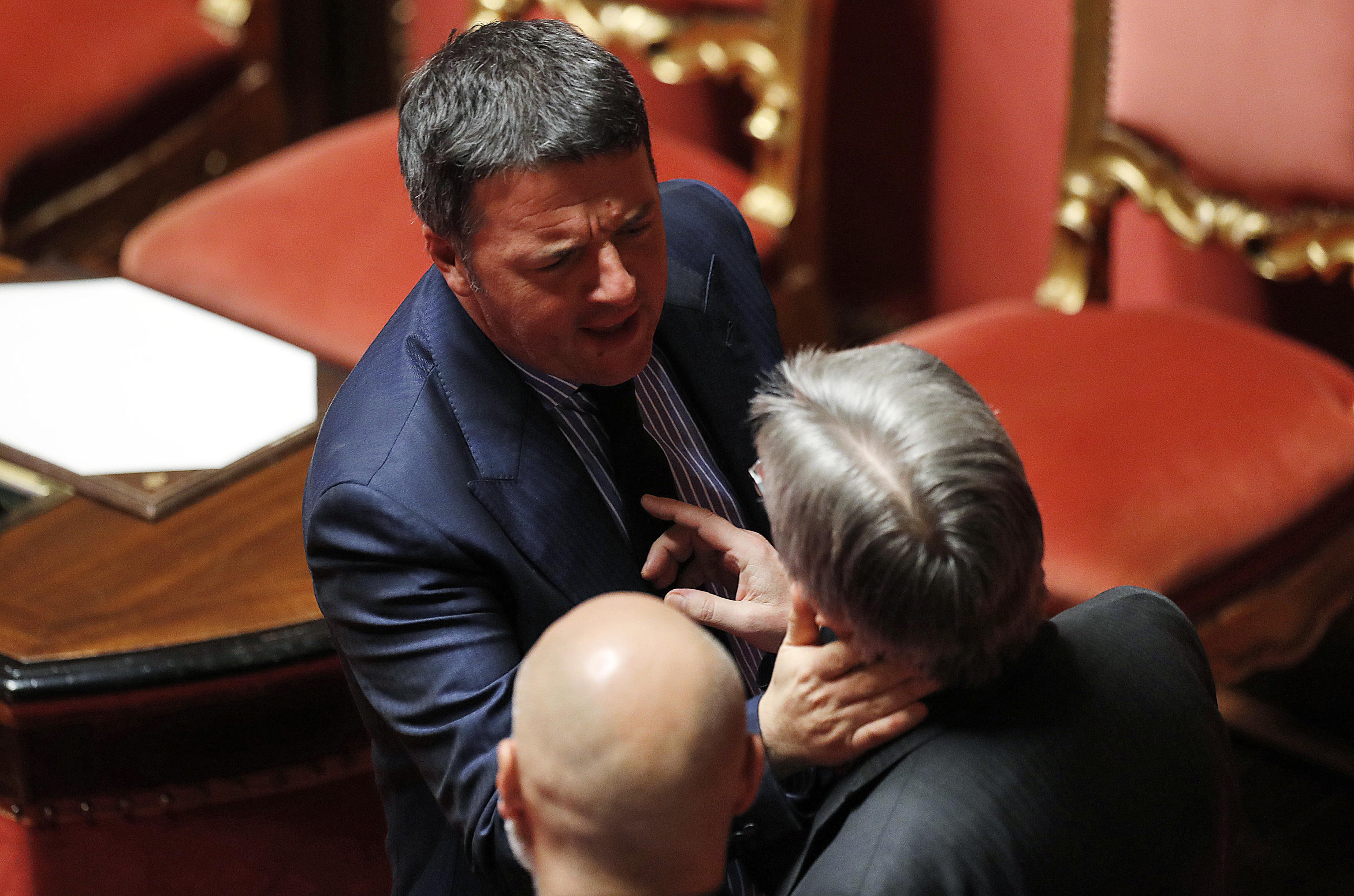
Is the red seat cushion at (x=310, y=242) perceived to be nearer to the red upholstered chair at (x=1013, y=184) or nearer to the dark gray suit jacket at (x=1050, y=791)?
the red upholstered chair at (x=1013, y=184)

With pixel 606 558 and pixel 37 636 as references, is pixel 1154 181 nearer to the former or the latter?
pixel 606 558

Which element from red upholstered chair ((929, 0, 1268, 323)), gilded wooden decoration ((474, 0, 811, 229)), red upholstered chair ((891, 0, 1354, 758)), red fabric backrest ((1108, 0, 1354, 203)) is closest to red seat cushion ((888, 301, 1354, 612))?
red upholstered chair ((891, 0, 1354, 758))

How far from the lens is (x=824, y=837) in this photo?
3.74 feet

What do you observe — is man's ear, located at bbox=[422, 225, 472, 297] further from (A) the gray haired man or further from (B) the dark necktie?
(A) the gray haired man

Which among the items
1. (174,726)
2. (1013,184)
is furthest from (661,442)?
(1013,184)

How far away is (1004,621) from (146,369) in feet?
5.64

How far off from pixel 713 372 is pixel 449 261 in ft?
1.16

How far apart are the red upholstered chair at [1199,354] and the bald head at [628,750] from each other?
1105 mm

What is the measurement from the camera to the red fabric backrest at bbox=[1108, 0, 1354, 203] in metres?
2.16

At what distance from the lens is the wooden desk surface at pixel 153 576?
1.81 metres

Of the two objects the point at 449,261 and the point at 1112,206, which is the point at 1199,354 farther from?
→ the point at 449,261

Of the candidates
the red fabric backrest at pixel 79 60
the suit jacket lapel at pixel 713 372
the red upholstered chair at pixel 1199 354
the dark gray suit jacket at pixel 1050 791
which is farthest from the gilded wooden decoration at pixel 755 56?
the dark gray suit jacket at pixel 1050 791

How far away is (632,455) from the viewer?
1492 mm

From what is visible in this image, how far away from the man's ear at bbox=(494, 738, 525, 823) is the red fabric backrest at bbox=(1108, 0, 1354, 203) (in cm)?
179
